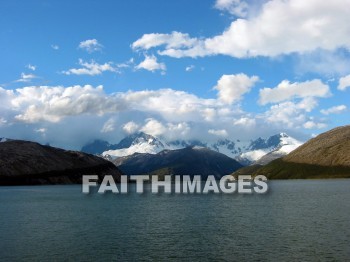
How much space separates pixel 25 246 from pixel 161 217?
47569mm

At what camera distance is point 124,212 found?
452 feet

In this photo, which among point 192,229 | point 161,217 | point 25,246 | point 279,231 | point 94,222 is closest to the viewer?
point 25,246

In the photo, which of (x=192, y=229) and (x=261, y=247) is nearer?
(x=261, y=247)

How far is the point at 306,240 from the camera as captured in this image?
80.2 m

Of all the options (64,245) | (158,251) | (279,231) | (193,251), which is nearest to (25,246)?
(64,245)

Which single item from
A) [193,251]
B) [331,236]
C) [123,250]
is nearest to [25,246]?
[123,250]

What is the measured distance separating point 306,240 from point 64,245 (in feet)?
142

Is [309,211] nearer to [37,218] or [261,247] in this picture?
[261,247]

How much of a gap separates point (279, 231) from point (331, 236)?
10984 mm

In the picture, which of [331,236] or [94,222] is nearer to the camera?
[331,236]

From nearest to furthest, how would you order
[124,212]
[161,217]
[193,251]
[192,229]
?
[193,251] → [192,229] → [161,217] → [124,212]

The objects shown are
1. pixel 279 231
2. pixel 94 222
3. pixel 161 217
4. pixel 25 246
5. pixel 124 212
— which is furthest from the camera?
pixel 124 212

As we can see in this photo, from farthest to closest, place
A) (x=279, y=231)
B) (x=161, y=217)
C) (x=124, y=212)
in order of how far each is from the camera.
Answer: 1. (x=124, y=212)
2. (x=161, y=217)
3. (x=279, y=231)

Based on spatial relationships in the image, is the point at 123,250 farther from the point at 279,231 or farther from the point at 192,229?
the point at 279,231
